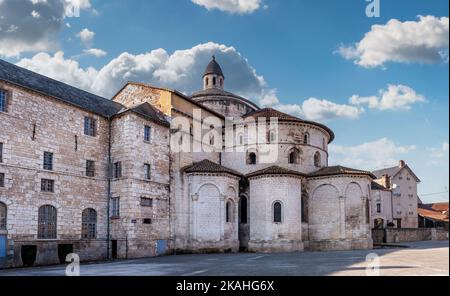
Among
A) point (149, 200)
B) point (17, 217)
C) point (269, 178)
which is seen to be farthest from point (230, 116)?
point (17, 217)

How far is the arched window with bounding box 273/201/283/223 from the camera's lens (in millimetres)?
35500

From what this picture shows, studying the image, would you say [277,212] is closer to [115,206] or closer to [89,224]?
[115,206]

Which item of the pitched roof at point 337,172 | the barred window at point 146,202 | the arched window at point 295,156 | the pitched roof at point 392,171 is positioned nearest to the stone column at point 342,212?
the pitched roof at point 337,172

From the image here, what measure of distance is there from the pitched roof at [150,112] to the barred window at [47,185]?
7267mm

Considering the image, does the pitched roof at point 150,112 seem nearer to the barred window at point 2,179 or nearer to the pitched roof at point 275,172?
the pitched roof at point 275,172

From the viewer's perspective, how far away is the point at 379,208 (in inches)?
2518

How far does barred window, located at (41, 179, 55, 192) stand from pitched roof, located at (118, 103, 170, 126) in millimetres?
7267

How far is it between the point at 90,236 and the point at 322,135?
79.4ft

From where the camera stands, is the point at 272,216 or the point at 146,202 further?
the point at 272,216

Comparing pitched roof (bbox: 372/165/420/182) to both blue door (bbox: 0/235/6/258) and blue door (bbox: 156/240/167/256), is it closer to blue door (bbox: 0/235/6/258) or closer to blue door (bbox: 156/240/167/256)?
blue door (bbox: 156/240/167/256)

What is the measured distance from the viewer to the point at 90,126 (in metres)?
30.6

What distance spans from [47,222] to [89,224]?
3413 mm

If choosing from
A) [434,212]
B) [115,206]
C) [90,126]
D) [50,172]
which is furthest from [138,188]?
[434,212]

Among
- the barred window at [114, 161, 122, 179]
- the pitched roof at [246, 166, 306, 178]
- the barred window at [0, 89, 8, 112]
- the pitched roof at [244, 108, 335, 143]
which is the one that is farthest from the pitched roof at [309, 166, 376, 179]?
the barred window at [0, 89, 8, 112]
